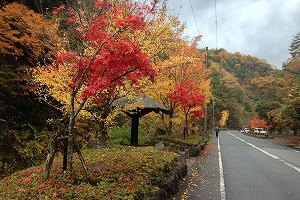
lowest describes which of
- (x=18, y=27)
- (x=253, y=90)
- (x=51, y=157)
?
(x=51, y=157)

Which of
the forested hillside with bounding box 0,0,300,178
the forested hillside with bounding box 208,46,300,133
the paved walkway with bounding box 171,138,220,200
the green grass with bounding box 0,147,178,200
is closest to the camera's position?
the green grass with bounding box 0,147,178,200

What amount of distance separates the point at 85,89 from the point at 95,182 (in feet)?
7.04

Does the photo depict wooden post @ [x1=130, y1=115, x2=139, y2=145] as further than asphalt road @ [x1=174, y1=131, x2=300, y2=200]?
Yes

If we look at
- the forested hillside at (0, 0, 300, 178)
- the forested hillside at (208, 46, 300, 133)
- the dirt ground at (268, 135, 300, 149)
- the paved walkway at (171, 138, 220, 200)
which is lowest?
the paved walkway at (171, 138, 220, 200)

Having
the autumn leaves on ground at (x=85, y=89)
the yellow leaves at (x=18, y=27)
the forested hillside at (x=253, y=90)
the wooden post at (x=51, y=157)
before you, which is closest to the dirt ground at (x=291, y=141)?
the forested hillside at (x=253, y=90)

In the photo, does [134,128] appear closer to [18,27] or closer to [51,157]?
[18,27]

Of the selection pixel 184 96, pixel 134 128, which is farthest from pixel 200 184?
pixel 184 96

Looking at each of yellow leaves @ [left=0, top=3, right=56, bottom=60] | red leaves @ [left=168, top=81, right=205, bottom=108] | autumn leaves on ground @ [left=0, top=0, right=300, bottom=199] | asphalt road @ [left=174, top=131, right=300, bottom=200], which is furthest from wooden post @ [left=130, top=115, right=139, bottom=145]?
yellow leaves @ [left=0, top=3, right=56, bottom=60]

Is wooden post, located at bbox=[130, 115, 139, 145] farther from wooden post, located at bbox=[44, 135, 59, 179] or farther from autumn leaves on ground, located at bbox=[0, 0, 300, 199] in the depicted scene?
wooden post, located at bbox=[44, 135, 59, 179]

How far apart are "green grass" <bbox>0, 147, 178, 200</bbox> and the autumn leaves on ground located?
0.08 feet

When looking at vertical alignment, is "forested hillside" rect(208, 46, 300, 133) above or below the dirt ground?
above

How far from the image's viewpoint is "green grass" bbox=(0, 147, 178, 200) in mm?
6375

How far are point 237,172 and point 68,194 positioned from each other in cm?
949

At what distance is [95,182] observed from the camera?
719cm
